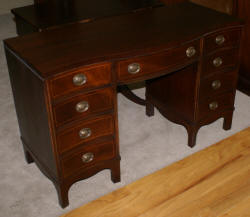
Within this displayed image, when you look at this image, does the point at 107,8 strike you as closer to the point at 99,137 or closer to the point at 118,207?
the point at 99,137

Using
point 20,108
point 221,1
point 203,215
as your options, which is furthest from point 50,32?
point 221,1

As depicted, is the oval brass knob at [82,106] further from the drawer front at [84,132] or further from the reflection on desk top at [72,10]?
the reflection on desk top at [72,10]

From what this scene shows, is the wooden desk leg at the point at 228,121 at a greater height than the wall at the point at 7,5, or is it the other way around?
the wall at the point at 7,5

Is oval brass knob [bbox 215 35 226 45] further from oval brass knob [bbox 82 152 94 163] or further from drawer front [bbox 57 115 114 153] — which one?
oval brass knob [bbox 82 152 94 163]

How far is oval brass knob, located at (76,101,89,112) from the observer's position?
7.20 ft

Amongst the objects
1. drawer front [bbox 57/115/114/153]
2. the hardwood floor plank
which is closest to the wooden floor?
→ the hardwood floor plank

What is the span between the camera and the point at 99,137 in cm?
240

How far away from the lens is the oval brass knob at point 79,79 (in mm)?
2098

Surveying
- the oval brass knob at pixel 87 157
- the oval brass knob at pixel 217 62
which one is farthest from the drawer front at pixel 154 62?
the oval brass knob at pixel 87 157

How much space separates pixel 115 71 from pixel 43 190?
0.97 m

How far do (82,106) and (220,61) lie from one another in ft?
3.48

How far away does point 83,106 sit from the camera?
7.25 ft

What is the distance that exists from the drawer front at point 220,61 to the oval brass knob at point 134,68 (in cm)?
56

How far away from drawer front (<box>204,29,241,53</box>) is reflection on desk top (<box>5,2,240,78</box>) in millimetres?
53
